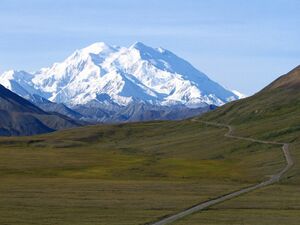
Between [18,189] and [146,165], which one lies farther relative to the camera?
[146,165]

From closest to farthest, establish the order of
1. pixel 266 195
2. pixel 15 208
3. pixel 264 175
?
pixel 15 208
pixel 266 195
pixel 264 175

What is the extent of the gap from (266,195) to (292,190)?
452 inches

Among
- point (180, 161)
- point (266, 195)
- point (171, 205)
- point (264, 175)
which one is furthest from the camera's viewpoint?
point (180, 161)

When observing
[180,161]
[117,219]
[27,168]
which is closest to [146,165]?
[180,161]

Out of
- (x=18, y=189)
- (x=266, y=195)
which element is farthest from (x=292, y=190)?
(x=18, y=189)

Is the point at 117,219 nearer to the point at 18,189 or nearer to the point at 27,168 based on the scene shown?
the point at 18,189

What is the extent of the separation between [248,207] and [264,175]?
5980 cm

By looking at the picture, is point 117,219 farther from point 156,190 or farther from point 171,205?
point 156,190

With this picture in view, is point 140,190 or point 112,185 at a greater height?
point 112,185

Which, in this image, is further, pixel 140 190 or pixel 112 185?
pixel 112 185

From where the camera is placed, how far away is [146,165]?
176875 mm

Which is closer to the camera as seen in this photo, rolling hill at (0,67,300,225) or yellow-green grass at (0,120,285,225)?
rolling hill at (0,67,300,225)

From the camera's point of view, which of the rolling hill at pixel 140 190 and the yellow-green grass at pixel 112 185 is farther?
the yellow-green grass at pixel 112 185

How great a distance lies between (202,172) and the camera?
532 feet
